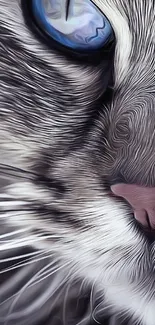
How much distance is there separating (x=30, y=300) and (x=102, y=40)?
10.7 inches

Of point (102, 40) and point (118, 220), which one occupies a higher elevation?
point (102, 40)

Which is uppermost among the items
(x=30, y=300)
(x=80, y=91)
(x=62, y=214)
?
(x=80, y=91)

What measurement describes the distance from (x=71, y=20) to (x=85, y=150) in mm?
110

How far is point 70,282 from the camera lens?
2.28 ft

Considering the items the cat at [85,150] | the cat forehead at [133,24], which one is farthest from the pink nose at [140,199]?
the cat forehead at [133,24]

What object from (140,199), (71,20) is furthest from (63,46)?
(140,199)

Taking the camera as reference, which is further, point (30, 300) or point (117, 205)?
point (30, 300)

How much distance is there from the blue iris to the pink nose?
0.41 feet

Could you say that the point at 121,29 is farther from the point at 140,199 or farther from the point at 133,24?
the point at 140,199

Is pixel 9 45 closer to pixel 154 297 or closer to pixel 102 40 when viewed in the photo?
pixel 102 40

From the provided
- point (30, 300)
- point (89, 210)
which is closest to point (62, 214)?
point (89, 210)

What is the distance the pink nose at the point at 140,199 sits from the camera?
1.94 ft

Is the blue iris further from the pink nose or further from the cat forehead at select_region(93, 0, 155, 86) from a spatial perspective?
the pink nose

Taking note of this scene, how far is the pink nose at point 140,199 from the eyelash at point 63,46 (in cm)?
11
